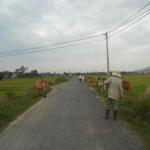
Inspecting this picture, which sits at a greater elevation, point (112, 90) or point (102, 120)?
point (112, 90)

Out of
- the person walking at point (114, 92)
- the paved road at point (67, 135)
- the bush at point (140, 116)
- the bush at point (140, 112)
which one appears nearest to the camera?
the paved road at point (67, 135)

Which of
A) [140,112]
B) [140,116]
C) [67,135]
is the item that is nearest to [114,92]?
[140,112]

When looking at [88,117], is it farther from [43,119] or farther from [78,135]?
[78,135]

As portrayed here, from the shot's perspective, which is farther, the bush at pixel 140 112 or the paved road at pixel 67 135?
the bush at pixel 140 112

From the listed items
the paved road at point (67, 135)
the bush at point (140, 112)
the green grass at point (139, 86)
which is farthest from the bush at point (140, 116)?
the green grass at point (139, 86)

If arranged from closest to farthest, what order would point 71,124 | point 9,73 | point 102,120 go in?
1. point 71,124
2. point 102,120
3. point 9,73

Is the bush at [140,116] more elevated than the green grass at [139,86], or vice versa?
the bush at [140,116]

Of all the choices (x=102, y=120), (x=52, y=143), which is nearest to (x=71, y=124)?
(x=102, y=120)

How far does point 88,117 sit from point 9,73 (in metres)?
161

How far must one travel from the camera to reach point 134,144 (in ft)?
30.2

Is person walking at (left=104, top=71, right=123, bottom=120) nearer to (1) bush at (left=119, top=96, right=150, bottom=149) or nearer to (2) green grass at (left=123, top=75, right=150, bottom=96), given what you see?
(1) bush at (left=119, top=96, right=150, bottom=149)

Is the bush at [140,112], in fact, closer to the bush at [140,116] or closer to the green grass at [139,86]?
the bush at [140,116]

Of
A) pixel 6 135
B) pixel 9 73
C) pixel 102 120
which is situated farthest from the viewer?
pixel 9 73

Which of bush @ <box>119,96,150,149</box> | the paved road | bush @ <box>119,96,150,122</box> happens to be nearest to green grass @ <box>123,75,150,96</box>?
bush @ <box>119,96,150,149</box>
